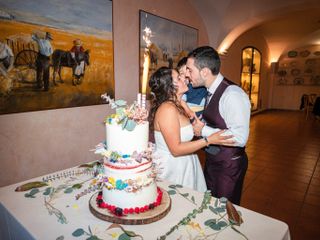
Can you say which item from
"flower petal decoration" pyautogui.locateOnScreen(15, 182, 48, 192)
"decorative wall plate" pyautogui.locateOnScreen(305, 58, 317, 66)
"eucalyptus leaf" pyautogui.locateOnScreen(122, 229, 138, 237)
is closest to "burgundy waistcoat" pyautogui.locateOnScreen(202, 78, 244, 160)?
"eucalyptus leaf" pyautogui.locateOnScreen(122, 229, 138, 237)

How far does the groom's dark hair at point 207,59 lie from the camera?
5.99 feet

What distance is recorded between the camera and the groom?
5.65 feet

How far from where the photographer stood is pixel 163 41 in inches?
153

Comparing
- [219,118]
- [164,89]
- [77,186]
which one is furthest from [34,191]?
[219,118]

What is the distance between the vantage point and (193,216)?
1177 mm

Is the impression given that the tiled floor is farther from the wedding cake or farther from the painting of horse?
the painting of horse

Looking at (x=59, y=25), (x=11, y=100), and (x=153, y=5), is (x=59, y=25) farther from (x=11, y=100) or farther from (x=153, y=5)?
(x=153, y=5)

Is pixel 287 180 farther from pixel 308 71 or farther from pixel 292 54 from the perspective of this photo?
pixel 292 54

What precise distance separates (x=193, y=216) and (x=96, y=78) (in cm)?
218

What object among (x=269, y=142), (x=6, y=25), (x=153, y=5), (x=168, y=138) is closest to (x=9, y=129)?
(x=6, y=25)

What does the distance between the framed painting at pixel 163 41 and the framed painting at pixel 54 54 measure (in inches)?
26.4

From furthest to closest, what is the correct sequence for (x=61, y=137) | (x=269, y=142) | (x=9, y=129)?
(x=269, y=142)
(x=61, y=137)
(x=9, y=129)

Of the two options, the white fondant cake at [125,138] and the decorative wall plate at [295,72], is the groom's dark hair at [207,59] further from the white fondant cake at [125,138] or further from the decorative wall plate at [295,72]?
the decorative wall plate at [295,72]

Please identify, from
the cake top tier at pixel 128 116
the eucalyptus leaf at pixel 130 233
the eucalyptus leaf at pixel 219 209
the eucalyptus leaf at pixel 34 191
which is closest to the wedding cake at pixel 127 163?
the cake top tier at pixel 128 116
